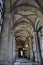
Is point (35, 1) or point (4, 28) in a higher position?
point (35, 1)

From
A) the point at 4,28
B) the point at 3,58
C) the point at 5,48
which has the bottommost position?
the point at 3,58

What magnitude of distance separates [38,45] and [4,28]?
647 centimetres

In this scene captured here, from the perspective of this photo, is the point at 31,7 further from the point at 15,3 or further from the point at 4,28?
the point at 4,28

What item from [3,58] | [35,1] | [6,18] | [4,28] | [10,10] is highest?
[35,1]

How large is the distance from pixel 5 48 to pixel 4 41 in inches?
18.9

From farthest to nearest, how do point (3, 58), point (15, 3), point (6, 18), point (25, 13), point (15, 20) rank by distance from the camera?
point (15, 20), point (25, 13), point (15, 3), point (6, 18), point (3, 58)

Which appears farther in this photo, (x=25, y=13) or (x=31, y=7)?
(x=25, y=13)

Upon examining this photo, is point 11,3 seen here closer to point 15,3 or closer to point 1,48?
point 15,3

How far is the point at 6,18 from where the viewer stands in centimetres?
1036

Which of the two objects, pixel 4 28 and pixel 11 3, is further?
pixel 11 3

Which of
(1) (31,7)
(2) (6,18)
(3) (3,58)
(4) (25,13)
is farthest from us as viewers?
(4) (25,13)

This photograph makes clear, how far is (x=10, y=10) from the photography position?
10.9m

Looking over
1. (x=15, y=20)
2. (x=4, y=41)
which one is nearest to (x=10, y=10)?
(x=4, y=41)

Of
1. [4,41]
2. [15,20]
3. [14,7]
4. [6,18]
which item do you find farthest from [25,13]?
[4,41]
